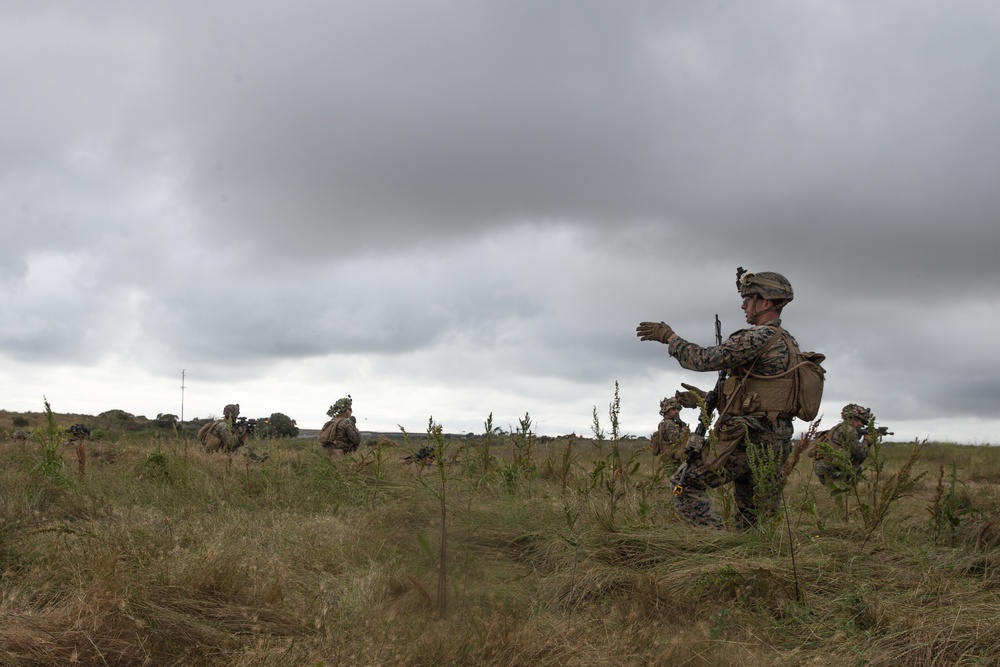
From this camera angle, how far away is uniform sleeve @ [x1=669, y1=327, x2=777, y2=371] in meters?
4.80

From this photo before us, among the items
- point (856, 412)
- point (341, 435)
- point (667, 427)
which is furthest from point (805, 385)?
point (341, 435)

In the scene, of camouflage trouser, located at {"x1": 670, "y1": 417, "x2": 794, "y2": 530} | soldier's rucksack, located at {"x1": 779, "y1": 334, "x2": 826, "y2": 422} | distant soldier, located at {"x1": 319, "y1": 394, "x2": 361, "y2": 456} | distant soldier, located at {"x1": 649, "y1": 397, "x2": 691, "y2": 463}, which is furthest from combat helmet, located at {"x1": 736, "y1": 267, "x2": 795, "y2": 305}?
distant soldier, located at {"x1": 319, "y1": 394, "x2": 361, "y2": 456}

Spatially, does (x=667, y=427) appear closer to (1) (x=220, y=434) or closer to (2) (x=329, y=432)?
(2) (x=329, y=432)

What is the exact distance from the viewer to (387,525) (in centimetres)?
488

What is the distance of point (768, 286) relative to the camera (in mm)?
5062

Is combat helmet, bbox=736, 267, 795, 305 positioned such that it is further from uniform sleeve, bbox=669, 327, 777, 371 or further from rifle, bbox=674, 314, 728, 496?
rifle, bbox=674, 314, 728, 496

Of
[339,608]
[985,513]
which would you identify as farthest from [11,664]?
[985,513]

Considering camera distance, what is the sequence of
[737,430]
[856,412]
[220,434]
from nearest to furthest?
[737,430] → [856,412] → [220,434]

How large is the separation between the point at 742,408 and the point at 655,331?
0.75 meters

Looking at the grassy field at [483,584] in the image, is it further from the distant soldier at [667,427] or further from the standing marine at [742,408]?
the distant soldier at [667,427]

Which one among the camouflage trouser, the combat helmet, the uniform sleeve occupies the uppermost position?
the combat helmet

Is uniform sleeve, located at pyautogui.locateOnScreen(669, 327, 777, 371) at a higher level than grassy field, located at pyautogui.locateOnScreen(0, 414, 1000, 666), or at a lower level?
higher

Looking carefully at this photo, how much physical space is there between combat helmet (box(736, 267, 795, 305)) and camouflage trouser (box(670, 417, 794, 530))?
2.67ft

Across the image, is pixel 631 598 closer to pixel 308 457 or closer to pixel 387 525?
pixel 387 525
